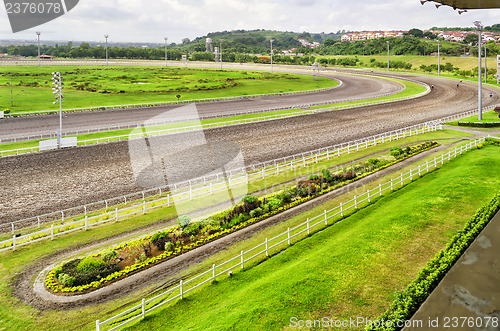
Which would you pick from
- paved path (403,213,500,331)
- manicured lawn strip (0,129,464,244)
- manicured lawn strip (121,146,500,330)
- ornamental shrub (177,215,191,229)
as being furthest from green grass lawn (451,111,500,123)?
ornamental shrub (177,215,191,229)

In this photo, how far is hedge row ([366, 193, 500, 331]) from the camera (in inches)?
453

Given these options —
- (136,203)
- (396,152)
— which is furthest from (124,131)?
(396,152)

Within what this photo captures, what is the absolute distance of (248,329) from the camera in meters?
12.0

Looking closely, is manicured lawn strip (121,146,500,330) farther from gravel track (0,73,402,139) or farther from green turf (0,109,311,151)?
gravel track (0,73,402,139)

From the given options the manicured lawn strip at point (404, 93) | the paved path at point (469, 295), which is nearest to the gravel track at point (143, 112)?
the manicured lawn strip at point (404, 93)

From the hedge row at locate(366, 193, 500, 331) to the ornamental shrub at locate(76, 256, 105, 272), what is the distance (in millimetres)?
Result: 11453

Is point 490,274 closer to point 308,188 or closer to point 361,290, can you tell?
point 361,290

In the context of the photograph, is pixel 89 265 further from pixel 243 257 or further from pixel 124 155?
pixel 124 155

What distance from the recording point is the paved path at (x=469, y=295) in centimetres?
1151

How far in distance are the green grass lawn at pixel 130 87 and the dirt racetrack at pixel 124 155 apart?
30085mm

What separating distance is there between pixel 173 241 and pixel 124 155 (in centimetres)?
1868

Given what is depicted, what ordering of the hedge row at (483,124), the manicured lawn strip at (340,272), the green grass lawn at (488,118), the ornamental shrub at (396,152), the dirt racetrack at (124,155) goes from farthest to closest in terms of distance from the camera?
the green grass lawn at (488,118), the hedge row at (483,124), the ornamental shrub at (396,152), the dirt racetrack at (124,155), the manicured lawn strip at (340,272)

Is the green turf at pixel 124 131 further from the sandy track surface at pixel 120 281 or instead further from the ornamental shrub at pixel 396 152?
the sandy track surface at pixel 120 281

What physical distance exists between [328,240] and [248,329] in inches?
309
